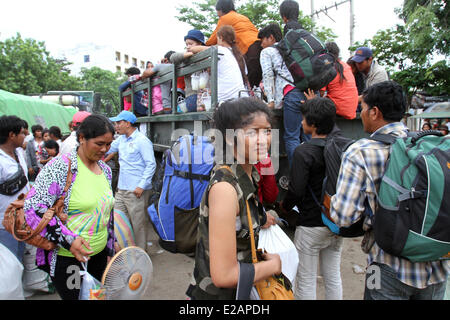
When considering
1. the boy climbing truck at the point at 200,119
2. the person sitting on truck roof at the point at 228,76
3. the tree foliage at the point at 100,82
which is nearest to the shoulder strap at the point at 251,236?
the boy climbing truck at the point at 200,119

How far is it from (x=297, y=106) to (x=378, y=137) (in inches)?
64.8

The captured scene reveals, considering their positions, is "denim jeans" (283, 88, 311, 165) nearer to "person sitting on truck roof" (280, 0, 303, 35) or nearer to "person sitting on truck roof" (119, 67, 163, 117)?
"person sitting on truck roof" (280, 0, 303, 35)

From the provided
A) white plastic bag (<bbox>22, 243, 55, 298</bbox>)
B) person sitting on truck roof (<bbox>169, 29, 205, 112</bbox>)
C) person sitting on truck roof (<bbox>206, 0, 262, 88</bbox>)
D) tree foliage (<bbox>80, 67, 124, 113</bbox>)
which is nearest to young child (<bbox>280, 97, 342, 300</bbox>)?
person sitting on truck roof (<bbox>169, 29, 205, 112</bbox>)

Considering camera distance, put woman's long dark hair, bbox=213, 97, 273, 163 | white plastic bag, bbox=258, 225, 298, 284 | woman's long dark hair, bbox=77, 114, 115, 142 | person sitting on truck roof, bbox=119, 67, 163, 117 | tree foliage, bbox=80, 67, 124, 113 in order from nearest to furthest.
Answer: woman's long dark hair, bbox=213, 97, 273, 163 → white plastic bag, bbox=258, 225, 298, 284 → woman's long dark hair, bbox=77, 114, 115, 142 → person sitting on truck roof, bbox=119, 67, 163, 117 → tree foliage, bbox=80, 67, 124, 113

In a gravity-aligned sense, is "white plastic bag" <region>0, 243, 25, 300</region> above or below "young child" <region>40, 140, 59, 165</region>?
below

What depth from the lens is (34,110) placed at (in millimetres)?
11680

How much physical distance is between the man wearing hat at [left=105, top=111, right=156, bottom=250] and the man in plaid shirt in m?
2.85

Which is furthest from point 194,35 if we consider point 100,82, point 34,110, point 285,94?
point 100,82

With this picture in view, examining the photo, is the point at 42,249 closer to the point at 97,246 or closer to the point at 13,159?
the point at 97,246

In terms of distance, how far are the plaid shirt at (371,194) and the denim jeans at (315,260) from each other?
61cm

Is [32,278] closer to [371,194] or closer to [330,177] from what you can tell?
[330,177]

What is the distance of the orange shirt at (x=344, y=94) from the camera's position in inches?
139

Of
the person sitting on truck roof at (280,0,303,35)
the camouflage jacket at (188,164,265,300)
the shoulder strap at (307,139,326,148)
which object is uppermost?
the person sitting on truck roof at (280,0,303,35)

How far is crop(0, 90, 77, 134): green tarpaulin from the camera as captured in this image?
33.2ft
